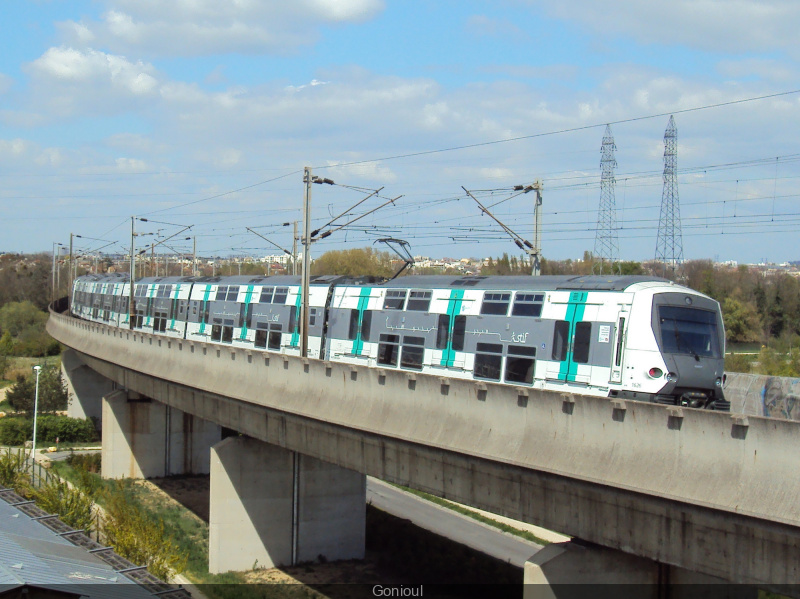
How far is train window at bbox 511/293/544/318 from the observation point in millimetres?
20688

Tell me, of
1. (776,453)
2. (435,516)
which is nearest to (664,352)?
(776,453)

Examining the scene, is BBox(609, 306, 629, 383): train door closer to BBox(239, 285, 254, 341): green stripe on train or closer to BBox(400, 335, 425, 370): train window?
BBox(400, 335, 425, 370): train window

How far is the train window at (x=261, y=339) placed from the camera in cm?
3303

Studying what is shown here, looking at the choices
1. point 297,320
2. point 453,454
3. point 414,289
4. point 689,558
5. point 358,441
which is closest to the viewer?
point 689,558

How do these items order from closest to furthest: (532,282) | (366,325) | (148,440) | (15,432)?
(532,282), (366,325), (148,440), (15,432)

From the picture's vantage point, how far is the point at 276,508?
89.0 ft

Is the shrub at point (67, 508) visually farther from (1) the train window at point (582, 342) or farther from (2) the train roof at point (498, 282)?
(1) the train window at point (582, 342)

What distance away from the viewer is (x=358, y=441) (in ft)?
66.0

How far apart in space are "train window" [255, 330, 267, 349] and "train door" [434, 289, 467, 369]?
11.6 m

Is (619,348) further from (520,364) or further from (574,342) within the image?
(520,364)

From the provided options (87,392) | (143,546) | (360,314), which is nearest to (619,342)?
(360,314)

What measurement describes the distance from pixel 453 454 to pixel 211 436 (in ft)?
96.0

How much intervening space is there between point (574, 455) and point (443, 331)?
9032mm

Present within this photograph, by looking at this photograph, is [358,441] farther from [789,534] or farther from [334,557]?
[789,534]
